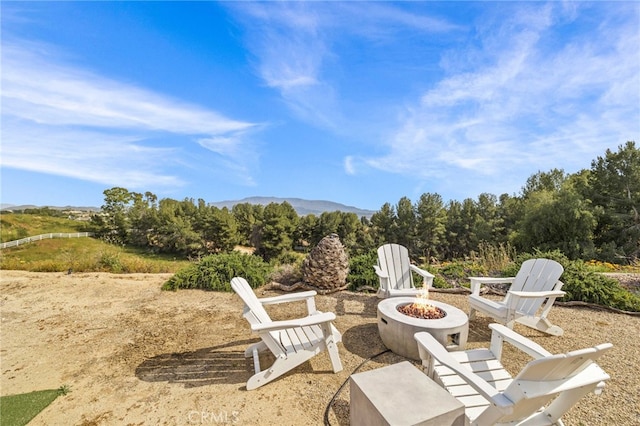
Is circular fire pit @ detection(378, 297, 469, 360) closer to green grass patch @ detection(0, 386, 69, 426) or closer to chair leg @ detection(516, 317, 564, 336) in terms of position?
chair leg @ detection(516, 317, 564, 336)

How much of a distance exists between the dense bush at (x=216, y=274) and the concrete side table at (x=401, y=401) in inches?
159

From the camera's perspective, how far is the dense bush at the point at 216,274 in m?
5.37

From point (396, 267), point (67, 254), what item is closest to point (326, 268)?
point (396, 267)

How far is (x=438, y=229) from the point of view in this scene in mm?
25188

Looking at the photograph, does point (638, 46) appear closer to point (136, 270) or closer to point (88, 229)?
point (136, 270)

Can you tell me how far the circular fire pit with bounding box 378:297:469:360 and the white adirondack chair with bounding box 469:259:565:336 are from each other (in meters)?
0.60

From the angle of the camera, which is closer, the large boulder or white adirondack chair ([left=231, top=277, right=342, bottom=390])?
white adirondack chair ([left=231, top=277, right=342, bottom=390])

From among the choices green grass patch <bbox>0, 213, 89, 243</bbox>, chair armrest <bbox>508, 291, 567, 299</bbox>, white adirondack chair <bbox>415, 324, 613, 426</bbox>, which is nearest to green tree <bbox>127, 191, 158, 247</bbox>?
green grass patch <bbox>0, 213, 89, 243</bbox>

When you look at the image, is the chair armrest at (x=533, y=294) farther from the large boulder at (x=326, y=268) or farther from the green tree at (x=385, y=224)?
the green tree at (x=385, y=224)

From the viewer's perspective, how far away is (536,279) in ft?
12.0

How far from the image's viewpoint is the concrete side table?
1480 mm

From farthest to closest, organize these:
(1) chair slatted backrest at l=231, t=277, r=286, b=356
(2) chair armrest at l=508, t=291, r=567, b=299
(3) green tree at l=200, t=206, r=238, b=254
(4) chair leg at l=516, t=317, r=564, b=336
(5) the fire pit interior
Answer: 1. (3) green tree at l=200, t=206, r=238, b=254
2. (4) chair leg at l=516, t=317, r=564, b=336
3. (2) chair armrest at l=508, t=291, r=567, b=299
4. (5) the fire pit interior
5. (1) chair slatted backrest at l=231, t=277, r=286, b=356

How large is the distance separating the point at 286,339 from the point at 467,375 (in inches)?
61.6

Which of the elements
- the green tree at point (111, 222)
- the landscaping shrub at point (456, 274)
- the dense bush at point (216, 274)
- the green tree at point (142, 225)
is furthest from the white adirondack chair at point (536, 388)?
the green tree at point (111, 222)
